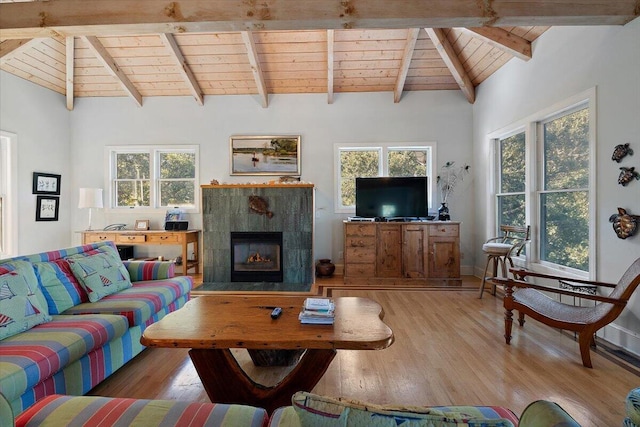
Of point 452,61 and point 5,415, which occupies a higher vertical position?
point 452,61

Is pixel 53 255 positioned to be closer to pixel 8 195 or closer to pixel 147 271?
pixel 147 271

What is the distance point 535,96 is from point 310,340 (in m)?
3.78

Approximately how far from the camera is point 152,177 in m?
5.23

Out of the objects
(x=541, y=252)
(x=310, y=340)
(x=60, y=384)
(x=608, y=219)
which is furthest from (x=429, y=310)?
(x=60, y=384)

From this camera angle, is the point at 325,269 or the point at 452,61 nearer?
the point at 452,61

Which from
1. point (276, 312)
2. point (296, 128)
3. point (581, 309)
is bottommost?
point (581, 309)

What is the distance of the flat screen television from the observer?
4645mm

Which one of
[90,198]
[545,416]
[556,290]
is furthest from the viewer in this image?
[90,198]

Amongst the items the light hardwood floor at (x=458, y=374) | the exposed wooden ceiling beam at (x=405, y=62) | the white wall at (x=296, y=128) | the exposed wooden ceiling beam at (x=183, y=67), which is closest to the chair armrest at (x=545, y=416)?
the light hardwood floor at (x=458, y=374)

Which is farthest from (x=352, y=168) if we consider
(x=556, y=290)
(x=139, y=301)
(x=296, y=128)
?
(x=139, y=301)

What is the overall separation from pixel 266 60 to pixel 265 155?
4.73 ft

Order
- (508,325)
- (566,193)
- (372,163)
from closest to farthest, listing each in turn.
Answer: (508,325)
(566,193)
(372,163)

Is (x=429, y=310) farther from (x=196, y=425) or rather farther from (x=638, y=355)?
(x=196, y=425)

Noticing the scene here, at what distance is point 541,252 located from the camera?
3504 millimetres
